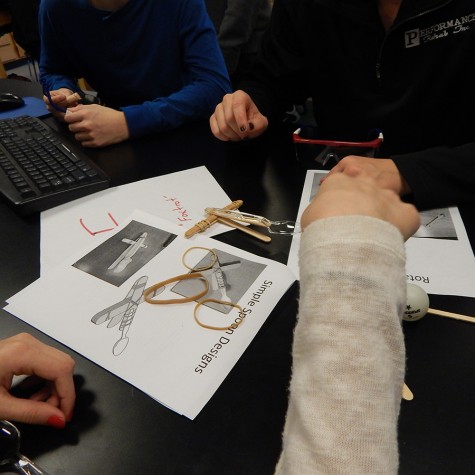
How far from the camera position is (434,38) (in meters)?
0.80

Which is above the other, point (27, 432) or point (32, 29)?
point (32, 29)

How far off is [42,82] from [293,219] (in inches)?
39.6

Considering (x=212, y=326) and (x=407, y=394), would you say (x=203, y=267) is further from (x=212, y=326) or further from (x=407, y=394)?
(x=407, y=394)

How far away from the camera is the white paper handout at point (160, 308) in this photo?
1.41 feet

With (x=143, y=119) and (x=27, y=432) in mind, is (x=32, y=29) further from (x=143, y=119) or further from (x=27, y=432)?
(x=27, y=432)

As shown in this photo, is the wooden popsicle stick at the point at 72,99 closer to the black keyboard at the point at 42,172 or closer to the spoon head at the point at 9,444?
the black keyboard at the point at 42,172

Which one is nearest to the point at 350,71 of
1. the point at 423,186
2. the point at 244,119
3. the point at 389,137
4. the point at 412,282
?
the point at 389,137

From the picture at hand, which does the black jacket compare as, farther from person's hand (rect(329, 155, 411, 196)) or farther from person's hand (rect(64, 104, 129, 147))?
person's hand (rect(64, 104, 129, 147))

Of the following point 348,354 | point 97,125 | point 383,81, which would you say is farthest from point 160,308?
point 383,81

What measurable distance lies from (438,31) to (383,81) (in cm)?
14

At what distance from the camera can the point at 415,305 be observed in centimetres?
46

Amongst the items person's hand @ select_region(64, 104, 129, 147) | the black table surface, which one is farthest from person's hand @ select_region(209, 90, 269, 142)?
the black table surface

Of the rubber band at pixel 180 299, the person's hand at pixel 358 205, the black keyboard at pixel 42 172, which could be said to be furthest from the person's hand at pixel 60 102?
the person's hand at pixel 358 205

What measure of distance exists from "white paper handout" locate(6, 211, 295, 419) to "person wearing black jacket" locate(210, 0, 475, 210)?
0.31 meters
